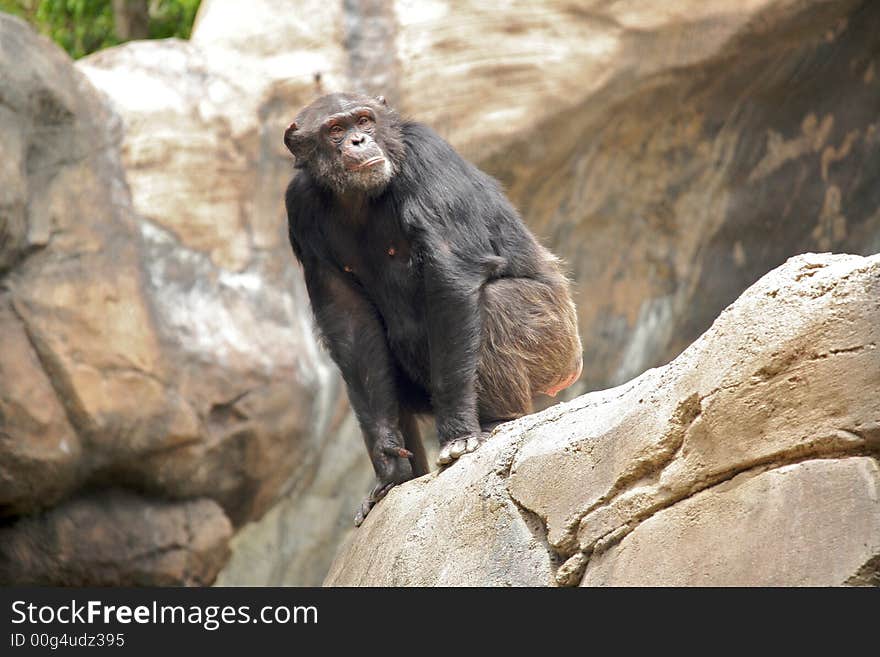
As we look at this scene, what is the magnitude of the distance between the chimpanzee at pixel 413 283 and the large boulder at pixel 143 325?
2696 mm

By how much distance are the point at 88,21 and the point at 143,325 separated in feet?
17.6

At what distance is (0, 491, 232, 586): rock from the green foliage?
5.42 meters

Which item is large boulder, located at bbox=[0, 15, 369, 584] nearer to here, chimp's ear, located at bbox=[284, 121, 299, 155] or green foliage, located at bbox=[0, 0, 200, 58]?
chimp's ear, located at bbox=[284, 121, 299, 155]

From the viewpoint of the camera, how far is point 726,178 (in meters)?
10.5

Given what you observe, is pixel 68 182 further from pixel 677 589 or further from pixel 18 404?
pixel 677 589

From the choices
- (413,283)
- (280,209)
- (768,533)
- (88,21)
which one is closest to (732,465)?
(768,533)

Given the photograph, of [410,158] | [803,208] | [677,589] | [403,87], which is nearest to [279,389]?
[403,87]

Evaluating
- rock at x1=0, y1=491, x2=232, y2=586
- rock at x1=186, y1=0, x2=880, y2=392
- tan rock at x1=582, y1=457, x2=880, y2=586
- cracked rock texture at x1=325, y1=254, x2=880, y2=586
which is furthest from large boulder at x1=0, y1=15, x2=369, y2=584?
tan rock at x1=582, y1=457, x2=880, y2=586

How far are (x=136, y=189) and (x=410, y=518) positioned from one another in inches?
179

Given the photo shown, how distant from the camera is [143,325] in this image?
8.52 metres

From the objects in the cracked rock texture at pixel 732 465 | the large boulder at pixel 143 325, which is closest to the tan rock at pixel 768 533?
the cracked rock texture at pixel 732 465

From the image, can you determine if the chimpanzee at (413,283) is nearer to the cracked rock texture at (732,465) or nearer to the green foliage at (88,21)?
the cracked rock texture at (732,465)

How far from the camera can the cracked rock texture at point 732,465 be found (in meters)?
3.44

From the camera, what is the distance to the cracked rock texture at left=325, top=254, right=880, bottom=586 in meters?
3.44
